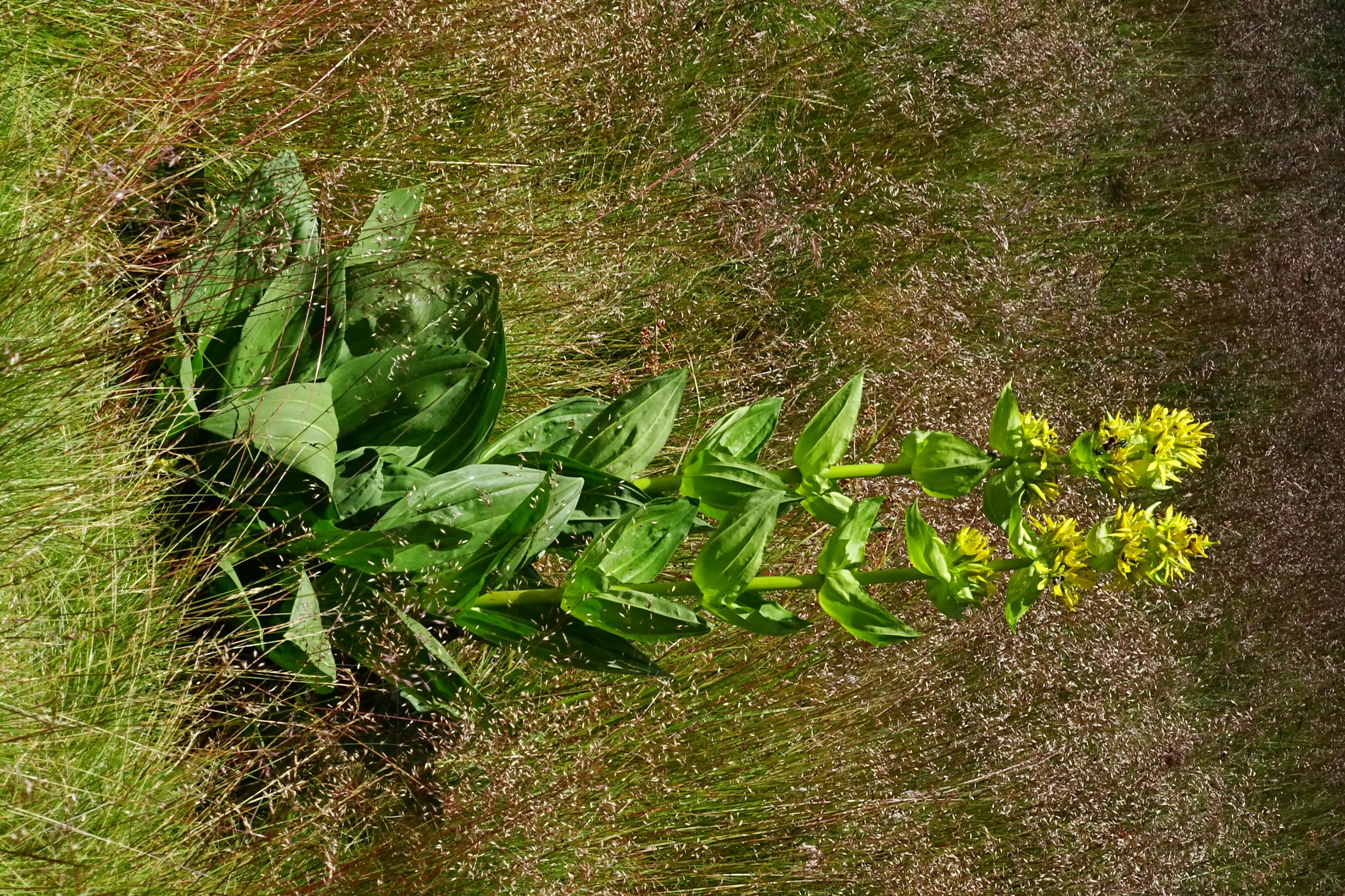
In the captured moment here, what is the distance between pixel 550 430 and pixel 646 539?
31cm

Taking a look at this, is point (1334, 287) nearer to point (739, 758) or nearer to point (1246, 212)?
point (1246, 212)

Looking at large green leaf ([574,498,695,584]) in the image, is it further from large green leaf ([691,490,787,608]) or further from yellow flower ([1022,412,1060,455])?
yellow flower ([1022,412,1060,455])

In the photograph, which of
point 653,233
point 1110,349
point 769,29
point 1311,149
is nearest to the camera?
point 653,233

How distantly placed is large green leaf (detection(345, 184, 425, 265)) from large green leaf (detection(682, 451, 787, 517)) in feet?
1.90

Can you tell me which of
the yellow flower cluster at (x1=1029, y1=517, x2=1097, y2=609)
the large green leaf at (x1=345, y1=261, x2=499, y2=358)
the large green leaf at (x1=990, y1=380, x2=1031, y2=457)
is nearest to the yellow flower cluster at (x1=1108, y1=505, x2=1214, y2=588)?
A: the yellow flower cluster at (x1=1029, y1=517, x2=1097, y2=609)

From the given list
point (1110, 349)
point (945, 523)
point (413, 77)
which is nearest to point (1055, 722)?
point (945, 523)

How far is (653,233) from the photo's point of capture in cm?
248

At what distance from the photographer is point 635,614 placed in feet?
5.43

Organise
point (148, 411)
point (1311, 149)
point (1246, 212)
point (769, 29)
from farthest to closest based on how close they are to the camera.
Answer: point (1311, 149), point (1246, 212), point (769, 29), point (148, 411)

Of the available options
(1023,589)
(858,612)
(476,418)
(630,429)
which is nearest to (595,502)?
(630,429)

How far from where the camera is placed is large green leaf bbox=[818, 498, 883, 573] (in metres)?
1.58

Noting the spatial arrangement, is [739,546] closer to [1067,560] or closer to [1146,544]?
[1067,560]

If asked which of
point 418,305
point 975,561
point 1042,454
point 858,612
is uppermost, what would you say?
point 418,305

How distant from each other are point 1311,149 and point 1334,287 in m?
0.59
